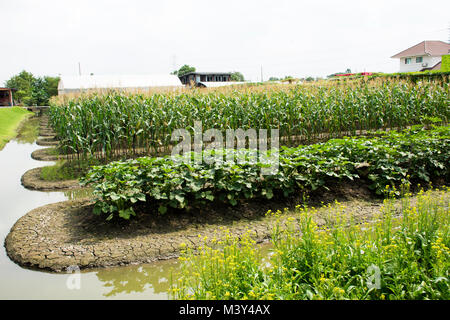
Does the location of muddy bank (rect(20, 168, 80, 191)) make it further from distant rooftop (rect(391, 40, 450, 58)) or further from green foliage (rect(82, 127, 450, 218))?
distant rooftop (rect(391, 40, 450, 58))

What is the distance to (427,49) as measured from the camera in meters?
56.8

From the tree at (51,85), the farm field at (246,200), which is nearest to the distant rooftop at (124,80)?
the farm field at (246,200)

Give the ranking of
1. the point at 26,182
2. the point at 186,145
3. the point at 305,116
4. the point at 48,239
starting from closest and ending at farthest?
the point at 48,239, the point at 26,182, the point at 186,145, the point at 305,116

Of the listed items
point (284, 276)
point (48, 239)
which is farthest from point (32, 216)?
point (284, 276)

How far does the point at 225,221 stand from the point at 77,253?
2120mm

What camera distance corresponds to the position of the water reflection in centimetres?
383

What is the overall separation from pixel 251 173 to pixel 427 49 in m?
63.5

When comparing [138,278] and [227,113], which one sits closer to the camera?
[138,278]

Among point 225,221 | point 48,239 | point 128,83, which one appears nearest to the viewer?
point 48,239

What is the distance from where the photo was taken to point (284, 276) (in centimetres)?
320

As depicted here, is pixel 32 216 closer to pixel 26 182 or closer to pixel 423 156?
pixel 26 182

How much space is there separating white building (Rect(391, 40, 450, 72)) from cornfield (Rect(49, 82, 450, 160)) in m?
49.4

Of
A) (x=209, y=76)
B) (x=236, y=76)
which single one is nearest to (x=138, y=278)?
(x=209, y=76)

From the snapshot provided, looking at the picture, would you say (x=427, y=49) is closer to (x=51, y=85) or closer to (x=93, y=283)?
(x=93, y=283)
